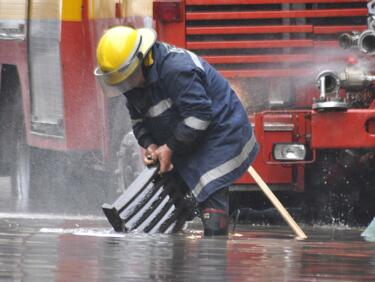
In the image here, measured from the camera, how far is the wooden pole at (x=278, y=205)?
409 inches

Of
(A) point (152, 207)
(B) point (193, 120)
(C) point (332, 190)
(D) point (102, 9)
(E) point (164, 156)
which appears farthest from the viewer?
(D) point (102, 9)

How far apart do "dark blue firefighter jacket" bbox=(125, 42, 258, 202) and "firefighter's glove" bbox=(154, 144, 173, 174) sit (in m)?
0.03

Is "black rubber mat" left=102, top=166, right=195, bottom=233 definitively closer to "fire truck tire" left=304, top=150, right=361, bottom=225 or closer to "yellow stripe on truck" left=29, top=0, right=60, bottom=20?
"fire truck tire" left=304, top=150, right=361, bottom=225

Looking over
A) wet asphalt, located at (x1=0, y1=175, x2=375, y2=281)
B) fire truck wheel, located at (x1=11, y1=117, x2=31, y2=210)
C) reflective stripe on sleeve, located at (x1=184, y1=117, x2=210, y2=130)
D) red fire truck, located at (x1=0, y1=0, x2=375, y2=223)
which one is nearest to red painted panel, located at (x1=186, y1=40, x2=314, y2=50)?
red fire truck, located at (x1=0, y1=0, x2=375, y2=223)

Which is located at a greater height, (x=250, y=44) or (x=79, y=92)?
(x=250, y=44)

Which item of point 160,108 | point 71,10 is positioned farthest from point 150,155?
point 71,10

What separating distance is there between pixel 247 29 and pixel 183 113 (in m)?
2.59

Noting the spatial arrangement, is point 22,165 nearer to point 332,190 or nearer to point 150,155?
point 332,190

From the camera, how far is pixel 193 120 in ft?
31.0

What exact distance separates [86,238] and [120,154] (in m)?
3.68

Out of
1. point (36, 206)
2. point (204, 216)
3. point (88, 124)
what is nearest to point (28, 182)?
point (36, 206)

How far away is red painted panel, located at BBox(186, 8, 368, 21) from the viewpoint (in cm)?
1186

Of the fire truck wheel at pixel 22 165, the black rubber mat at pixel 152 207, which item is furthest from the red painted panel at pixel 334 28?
the fire truck wheel at pixel 22 165

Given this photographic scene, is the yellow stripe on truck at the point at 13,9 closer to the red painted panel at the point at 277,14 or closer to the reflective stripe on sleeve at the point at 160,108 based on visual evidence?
the red painted panel at the point at 277,14
